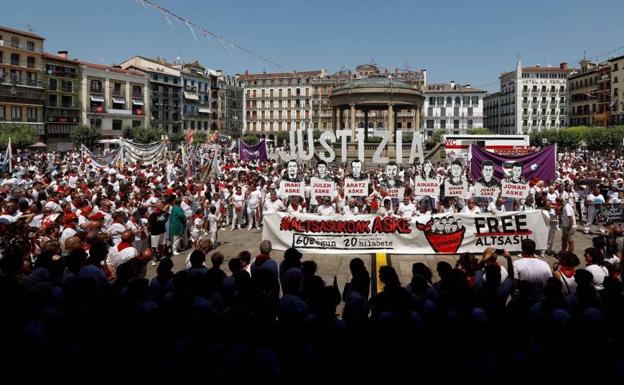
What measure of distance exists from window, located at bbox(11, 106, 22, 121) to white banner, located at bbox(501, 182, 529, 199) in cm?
7156

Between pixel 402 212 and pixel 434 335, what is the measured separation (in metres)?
9.10

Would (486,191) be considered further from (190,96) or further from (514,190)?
(190,96)

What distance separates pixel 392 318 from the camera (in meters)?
5.73

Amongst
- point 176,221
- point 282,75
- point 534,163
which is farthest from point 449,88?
point 176,221

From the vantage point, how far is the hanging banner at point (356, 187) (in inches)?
698

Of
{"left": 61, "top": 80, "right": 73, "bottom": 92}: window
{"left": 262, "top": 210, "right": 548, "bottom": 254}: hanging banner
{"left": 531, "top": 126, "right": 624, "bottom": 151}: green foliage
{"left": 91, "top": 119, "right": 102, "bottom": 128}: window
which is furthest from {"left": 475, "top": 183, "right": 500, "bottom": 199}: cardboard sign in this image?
{"left": 91, "top": 119, "right": 102, "bottom": 128}: window

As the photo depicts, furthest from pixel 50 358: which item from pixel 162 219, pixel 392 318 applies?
pixel 162 219

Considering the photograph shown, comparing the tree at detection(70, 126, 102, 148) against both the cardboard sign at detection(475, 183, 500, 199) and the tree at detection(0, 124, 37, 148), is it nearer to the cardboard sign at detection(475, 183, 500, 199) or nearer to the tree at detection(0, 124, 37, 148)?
the tree at detection(0, 124, 37, 148)

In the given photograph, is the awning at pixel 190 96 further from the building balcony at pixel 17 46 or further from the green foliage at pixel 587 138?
the green foliage at pixel 587 138

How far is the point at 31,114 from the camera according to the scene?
7312cm

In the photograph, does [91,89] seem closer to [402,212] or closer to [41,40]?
[41,40]

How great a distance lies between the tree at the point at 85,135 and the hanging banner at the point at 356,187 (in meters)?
64.9

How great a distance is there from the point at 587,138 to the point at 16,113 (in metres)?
82.6

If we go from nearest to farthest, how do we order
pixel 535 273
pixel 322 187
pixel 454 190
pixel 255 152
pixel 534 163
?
pixel 535 273
pixel 454 190
pixel 322 187
pixel 534 163
pixel 255 152
